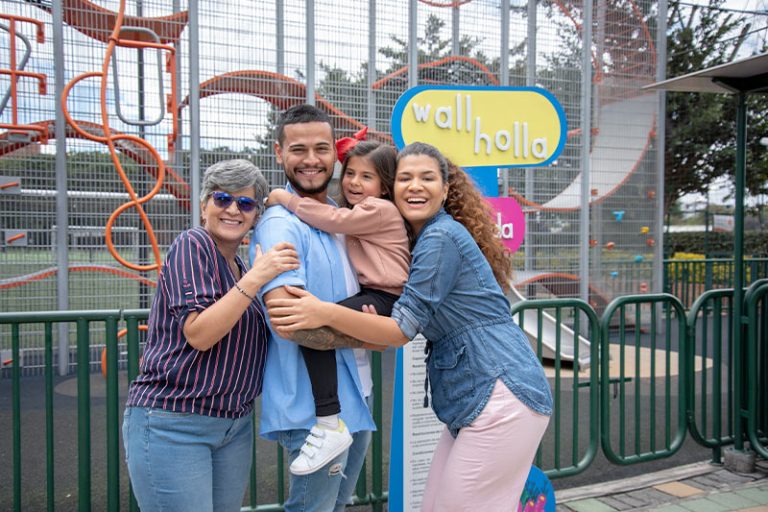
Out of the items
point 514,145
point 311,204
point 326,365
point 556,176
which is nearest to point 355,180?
point 311,204

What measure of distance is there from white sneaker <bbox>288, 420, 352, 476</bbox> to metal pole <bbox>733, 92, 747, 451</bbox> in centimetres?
365

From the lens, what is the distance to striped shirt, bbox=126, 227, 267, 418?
181cm

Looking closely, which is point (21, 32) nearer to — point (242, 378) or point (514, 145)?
point (514, 145)

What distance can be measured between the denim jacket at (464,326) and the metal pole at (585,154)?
7.34 m

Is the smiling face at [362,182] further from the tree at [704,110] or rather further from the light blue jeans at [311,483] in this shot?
the tree at [704,110]

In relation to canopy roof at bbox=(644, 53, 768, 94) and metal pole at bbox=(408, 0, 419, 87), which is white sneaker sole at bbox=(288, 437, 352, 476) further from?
metal pole at bbox=(408, 0, 419, 87)

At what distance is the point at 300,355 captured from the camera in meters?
1.85

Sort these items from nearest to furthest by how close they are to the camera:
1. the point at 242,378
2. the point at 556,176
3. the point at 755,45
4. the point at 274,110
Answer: the point at 242,378, the point at 274,110, the point at 556,176, the point at 755,45

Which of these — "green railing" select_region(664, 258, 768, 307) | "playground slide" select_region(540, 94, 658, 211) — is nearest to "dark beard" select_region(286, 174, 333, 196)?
"playground slide" select_region(540, 94, 658, 211)

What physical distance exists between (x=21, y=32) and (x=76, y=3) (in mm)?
658

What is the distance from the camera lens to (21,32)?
6484mm

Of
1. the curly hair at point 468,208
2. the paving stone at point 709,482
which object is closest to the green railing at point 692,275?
the paving stone at point 709,482

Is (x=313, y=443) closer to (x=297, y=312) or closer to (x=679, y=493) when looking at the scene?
(x=297, y=312)

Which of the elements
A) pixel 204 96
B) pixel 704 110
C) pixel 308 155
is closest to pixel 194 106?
pixel 204 96
